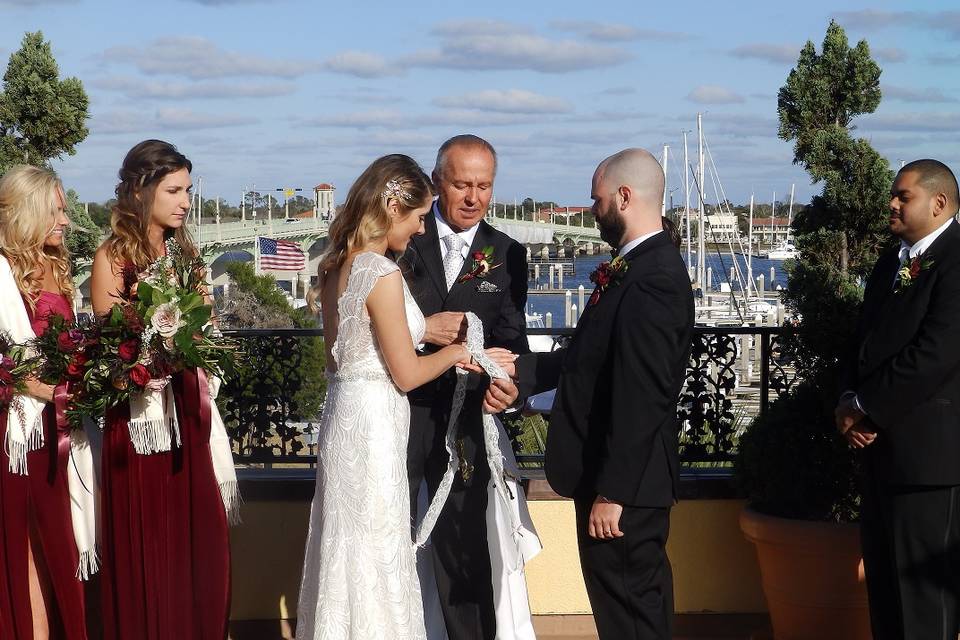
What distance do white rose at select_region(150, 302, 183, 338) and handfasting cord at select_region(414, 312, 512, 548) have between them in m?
1.15

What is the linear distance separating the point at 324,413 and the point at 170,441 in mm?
698

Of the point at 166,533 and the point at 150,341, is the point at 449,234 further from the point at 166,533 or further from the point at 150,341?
the point at 166,533

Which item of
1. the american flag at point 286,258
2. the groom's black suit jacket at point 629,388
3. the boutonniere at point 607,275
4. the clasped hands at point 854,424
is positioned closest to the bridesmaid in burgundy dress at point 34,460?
the groom's black suit jacket at point 629,388

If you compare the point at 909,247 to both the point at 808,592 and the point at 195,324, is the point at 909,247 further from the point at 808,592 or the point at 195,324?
the point at 195,324

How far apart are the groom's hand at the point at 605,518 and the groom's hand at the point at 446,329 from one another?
106cm

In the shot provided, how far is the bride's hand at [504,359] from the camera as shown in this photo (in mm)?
4480

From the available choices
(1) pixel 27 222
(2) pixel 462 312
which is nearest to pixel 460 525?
(2) pixel 462 312

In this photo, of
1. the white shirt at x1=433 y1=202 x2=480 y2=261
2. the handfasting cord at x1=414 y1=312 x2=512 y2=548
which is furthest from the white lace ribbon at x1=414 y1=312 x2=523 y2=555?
the white shirt at x1=433 y1=202 x2=480 y2=261

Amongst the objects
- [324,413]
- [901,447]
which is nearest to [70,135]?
[324,413]

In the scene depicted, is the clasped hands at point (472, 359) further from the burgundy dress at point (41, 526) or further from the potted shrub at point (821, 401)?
the burgundy dress at point (41, 526)

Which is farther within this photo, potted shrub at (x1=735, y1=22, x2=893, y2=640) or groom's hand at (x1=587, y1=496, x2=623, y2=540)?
potted shrub at (x1=735, y1=22, x2=893, y2=640)

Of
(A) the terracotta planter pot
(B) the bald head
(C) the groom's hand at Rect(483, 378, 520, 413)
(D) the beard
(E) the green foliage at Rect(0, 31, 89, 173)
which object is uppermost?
(E) the green foliage at Rect(0, 31, 89, 173)

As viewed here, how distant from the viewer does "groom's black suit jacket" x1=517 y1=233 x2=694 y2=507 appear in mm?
3627

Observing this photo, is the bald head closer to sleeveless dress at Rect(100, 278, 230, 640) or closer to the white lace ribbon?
the white lace ribbon
